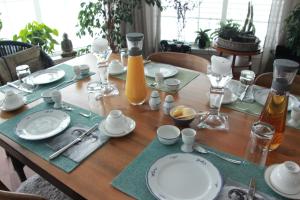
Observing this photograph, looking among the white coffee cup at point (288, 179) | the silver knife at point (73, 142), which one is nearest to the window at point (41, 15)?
the silver knife at point (73, 142)

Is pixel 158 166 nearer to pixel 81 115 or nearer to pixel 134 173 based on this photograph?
pixel 134 173

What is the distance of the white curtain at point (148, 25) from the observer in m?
2.90

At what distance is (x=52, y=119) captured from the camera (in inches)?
40.0

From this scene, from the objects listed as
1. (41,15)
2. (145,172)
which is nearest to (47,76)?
(145,172)

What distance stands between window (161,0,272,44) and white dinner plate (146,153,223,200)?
8.18 ft

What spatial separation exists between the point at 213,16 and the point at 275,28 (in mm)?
781

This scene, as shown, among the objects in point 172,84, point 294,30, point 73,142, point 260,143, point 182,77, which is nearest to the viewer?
point 260,143

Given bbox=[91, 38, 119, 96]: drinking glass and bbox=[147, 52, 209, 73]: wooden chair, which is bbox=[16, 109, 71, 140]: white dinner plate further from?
bbox=[147, 52, 209, 73]: wooden chair

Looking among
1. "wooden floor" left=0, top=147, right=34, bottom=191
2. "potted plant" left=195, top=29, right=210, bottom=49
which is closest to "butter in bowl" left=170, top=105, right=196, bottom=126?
"wooden floor" left=0, top=147, right=34, bottom=191

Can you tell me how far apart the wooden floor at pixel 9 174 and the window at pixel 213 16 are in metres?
2.29

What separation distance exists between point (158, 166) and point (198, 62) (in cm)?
105

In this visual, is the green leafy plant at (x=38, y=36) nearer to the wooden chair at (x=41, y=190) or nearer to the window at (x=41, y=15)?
the window at (x=41, y=15)

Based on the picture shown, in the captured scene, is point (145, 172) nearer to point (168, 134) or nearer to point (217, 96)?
point (168, 134)

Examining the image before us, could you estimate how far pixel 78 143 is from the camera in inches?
34.9
